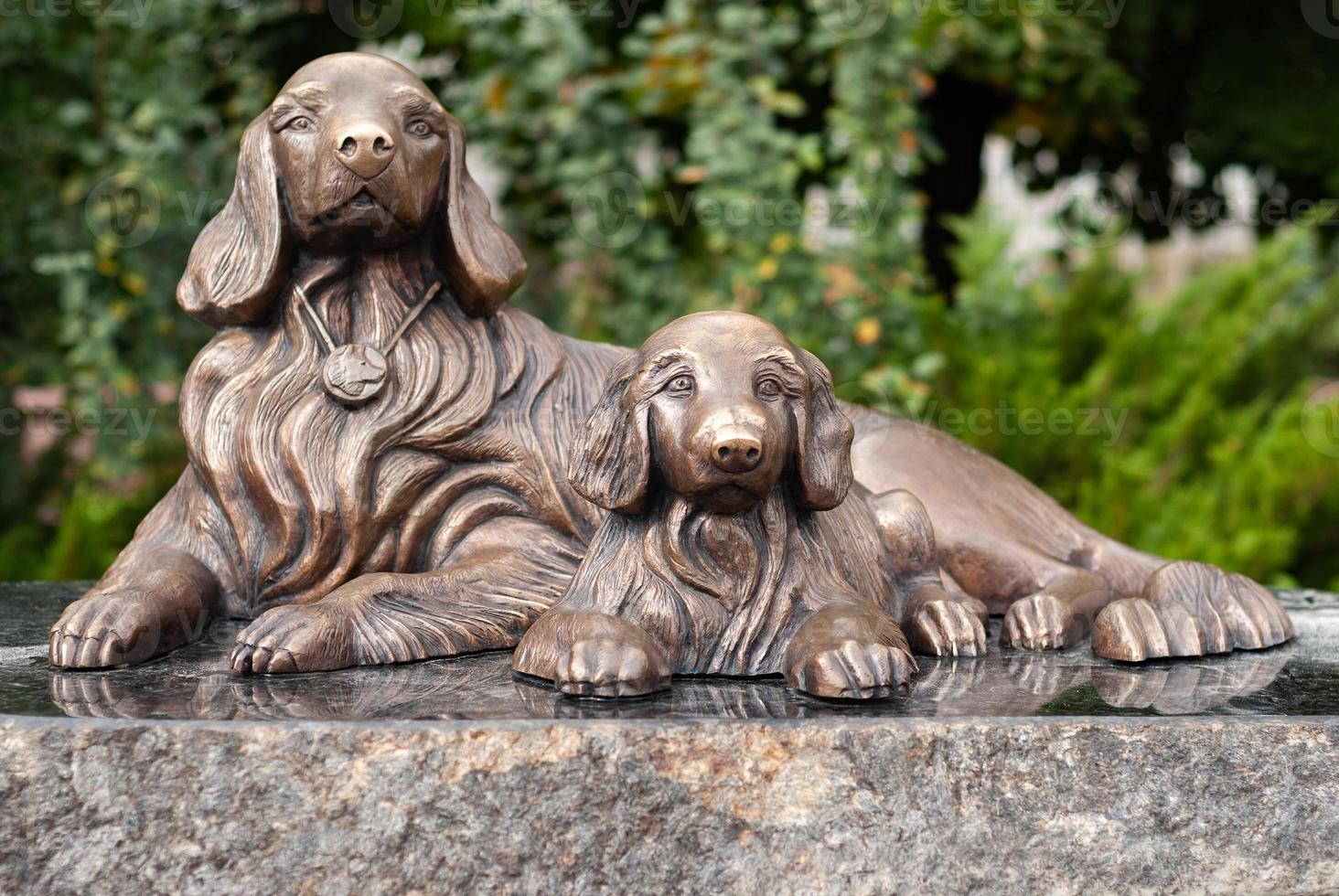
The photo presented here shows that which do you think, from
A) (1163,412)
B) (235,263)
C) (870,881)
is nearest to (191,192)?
(235,263)

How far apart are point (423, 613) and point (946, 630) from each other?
3.52 feet

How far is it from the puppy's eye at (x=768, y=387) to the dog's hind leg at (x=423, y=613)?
2.43 ft

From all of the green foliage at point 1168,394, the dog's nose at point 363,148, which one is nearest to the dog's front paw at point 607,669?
the dog's nose at point 363,148

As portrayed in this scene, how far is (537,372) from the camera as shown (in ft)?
11.3

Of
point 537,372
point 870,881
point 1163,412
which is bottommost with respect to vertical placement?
point 1163,412

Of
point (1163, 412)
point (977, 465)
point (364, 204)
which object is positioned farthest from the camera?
point (1163, 412)

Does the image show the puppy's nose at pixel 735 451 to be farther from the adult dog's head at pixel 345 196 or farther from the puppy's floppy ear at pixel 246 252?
the puppy's floppy ear at pixel 246 252

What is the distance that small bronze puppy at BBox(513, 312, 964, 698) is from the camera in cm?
269

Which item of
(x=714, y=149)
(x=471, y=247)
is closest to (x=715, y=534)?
(x=471, y=247)

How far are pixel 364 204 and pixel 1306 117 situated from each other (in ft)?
19.0

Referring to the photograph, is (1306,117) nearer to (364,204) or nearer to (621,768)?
(364,204)

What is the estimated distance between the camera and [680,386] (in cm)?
276

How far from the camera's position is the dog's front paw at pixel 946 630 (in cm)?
314

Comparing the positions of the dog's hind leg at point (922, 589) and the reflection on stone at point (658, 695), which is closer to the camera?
the reflection on stone at point (658, 695)
